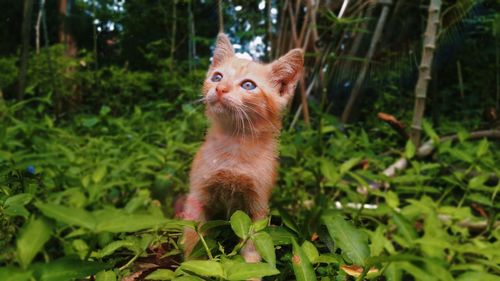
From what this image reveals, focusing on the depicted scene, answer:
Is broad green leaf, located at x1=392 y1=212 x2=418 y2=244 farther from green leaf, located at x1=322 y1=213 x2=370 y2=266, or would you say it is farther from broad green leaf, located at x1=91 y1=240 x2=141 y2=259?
broad green leaf, located at x1=91 y1=240 x2=141 y2=259

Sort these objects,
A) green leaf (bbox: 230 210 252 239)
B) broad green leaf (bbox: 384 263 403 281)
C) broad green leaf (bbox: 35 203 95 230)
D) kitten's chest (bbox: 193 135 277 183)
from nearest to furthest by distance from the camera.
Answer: broad green leaf (bbox: 35 203 95 230) → broad green leaf (bbox: 384 263 403 281) → green leaf (bbox: 230 210 252 239) → kitten's chest (bbox: 193 135 277 183)

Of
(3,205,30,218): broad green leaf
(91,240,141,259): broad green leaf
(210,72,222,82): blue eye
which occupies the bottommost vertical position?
(91,240,141,259): broad green leaf

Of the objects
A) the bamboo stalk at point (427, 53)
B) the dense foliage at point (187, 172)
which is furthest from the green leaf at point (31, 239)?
the bamboo stalk at point (427, 53)

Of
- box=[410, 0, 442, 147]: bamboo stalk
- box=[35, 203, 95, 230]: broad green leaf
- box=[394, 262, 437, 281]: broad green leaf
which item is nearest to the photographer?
box=[35, 203, 95, 230]: broad green leaf

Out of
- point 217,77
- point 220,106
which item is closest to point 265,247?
point 220,106

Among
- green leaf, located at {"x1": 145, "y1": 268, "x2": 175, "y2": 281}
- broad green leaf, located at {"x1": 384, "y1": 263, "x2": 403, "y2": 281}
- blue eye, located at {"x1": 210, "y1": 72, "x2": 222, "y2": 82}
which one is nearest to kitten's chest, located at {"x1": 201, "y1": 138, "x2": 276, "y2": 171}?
blue eye, located at {"x1": 210, "y1": 72, "x2": 222, "y2": 82}

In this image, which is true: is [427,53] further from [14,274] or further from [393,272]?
[14,274]

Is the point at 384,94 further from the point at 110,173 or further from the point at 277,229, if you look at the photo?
the point at 277,229

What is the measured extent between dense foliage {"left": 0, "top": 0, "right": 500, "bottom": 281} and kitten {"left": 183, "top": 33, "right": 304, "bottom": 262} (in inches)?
5.3

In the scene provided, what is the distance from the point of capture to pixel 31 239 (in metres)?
0.55

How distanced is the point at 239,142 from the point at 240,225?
42cm

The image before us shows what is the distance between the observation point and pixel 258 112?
1316 millimetres

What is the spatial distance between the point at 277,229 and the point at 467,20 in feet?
7.39

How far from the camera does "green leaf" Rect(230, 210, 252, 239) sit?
0.90m
